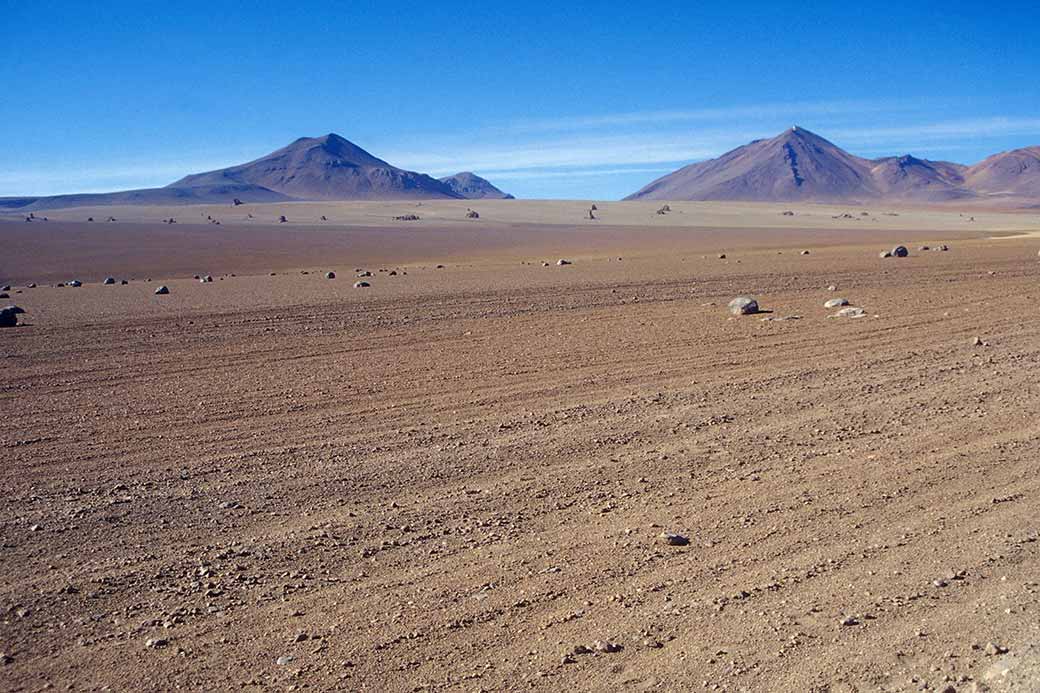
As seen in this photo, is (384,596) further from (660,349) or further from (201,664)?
(660,349)

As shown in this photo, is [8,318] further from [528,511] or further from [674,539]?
[674,539]

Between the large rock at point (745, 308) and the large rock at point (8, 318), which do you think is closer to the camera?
the large rock at point (745, 308)

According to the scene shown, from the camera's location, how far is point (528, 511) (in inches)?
291

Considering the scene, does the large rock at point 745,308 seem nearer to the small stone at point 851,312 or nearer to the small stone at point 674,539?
the small stone at point 851,312

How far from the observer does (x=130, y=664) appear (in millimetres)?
5188

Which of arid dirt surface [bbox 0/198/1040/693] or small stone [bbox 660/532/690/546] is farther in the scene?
small stone [bbox 660/532/690/546]

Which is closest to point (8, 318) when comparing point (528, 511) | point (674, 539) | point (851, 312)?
point (851, 312)

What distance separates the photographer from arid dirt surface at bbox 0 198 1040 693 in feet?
17.1

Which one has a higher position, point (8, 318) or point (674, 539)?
point (8, 318)

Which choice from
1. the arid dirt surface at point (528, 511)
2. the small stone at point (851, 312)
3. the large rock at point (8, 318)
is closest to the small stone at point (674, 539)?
the arid dirt surface at point (528, 511)

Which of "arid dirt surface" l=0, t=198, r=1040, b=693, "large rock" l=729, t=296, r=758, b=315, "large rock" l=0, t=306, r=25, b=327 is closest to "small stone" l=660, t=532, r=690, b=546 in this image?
"arid dirt surface" l=0, t=198, r=1040, b=693

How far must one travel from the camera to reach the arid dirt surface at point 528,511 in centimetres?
522

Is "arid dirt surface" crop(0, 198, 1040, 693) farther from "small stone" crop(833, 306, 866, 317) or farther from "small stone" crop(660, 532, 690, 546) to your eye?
"small stone" crop(833, 306, 866, 317)

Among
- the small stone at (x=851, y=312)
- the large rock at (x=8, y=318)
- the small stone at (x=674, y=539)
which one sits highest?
the small stone at (x=851, y=312)
